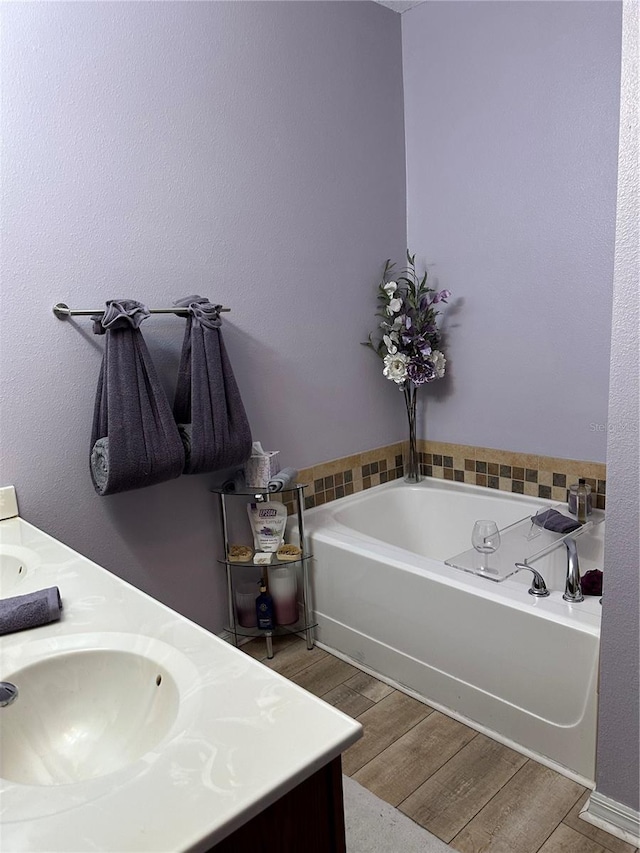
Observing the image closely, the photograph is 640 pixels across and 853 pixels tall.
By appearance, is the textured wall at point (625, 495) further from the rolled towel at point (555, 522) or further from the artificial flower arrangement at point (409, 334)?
the artificial flower arrangement at point (409, 334)

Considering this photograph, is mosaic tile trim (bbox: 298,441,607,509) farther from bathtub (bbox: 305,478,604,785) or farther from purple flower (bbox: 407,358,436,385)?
purple flower (bbox: 407,358,436,385)

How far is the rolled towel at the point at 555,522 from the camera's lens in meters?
2.38

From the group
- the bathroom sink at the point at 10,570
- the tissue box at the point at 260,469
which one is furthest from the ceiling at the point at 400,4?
the bathroom sink at the point at 10,570

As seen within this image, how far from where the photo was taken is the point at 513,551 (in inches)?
83.4

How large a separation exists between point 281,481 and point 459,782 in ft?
3.63

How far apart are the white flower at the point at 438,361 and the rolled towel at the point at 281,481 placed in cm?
90

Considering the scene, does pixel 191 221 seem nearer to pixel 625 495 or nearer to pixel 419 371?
pixel 419 371

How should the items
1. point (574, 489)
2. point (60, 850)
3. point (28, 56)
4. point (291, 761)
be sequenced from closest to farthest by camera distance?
point (60, 850), point (291, 761), point (28, 56), point (574, 489)

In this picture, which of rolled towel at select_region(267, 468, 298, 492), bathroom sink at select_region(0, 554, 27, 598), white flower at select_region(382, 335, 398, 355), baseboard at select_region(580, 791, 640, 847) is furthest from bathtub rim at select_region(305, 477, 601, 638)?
bathroom sink at select_region(0, 554, 27, 598)

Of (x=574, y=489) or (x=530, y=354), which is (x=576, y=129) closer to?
(x=530, y=354)

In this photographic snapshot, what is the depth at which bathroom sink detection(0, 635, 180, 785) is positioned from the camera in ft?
3.42

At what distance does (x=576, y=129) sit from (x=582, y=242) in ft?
1.34

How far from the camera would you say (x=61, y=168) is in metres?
2.02

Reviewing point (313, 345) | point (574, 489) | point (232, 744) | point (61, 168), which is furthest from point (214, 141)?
point (232, 744)
